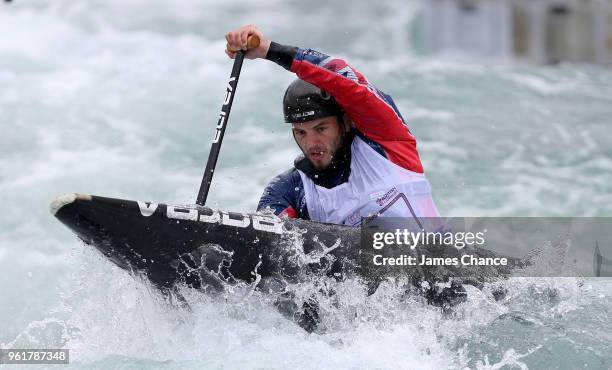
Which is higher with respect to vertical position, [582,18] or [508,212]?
[582,18]

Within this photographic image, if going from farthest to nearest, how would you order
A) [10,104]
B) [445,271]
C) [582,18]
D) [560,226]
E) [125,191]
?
1. [582,18]
2. [10,104]
3. [125,191]
4. [560,226]
5. [445,271]

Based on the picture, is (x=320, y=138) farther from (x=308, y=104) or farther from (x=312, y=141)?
(x=308, y=104)

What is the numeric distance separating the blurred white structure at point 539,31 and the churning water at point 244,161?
1.12 feet

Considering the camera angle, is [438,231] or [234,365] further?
[438,231]

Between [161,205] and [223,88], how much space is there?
6.73 m

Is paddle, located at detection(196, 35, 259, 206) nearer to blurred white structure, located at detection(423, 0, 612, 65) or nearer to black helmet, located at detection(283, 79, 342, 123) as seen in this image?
black helmet, located at detection(283, 79, 342, 123)

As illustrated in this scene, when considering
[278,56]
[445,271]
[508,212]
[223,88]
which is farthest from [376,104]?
[223,88]

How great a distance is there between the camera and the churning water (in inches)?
175

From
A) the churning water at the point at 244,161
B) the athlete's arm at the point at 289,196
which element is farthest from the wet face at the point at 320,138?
the churning water at the point at 244,161

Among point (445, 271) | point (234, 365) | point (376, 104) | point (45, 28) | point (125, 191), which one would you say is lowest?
point (234, 365)

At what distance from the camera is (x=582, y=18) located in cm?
1223

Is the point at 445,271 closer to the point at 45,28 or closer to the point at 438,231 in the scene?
the point at 438,231

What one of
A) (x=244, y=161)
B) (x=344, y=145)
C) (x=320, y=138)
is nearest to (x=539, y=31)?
(x=244, y=161)

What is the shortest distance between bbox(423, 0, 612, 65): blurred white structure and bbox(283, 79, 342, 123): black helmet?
7.91 metres
